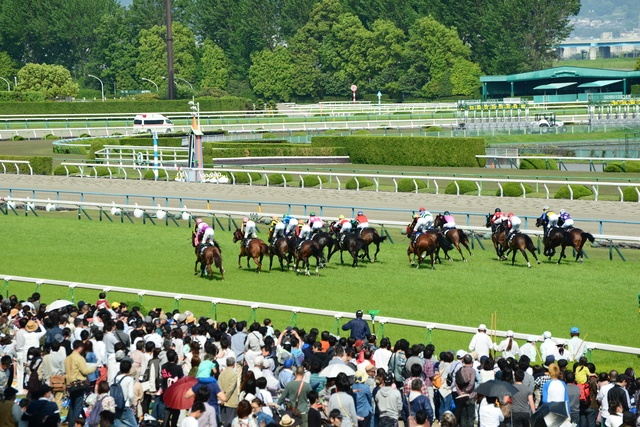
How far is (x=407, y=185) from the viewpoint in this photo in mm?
32125

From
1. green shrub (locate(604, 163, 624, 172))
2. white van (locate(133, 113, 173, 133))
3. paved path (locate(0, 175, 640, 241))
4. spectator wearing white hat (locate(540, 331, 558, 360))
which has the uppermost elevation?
white van (locate(133, 113, 173, 133))

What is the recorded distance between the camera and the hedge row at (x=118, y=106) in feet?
210

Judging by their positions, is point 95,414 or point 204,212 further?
point 204,212

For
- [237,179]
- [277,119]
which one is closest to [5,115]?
[277,119]

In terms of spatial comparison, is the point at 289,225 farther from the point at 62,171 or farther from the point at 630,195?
the point at 62,171

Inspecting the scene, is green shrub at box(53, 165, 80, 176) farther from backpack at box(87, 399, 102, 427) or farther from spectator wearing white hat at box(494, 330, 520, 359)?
A: backpack at box(87, 399, 102, 427)

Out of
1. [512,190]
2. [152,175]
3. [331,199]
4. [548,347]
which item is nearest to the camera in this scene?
[548,347]

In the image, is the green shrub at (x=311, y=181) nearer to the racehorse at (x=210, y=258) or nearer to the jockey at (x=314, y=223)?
the jockey at (x=314, y=223)

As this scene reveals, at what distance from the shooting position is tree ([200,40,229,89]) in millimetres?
89938

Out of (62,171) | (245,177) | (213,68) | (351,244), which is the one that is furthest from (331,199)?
(213,68)

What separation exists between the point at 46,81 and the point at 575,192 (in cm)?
5269

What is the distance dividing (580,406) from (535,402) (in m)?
0.39

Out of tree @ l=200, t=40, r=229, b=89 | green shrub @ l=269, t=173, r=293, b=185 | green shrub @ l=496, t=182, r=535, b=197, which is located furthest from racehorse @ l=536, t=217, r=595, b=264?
tree @ l=200, t=40, r=229, b=89

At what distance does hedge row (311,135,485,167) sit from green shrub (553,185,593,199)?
38.2 feet
